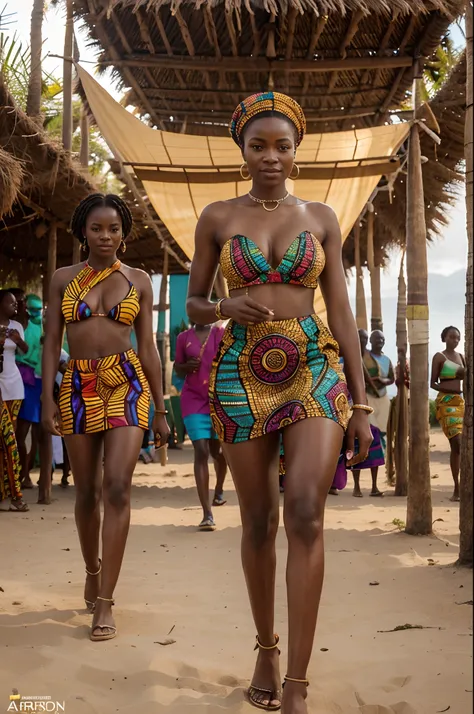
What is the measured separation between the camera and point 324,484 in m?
2.65

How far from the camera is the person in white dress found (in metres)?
7.73

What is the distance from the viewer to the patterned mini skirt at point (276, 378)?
2801 millimetres

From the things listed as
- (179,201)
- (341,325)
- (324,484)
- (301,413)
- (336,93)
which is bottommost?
(324,484)

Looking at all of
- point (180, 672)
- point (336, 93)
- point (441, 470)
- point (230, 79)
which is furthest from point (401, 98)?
point (180, 672)

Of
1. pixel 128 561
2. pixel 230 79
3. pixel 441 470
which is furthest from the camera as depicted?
pixel 441 470

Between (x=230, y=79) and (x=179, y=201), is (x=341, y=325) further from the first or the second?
(x=230, y=79)

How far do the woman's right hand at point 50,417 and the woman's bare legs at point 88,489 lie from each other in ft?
0.25

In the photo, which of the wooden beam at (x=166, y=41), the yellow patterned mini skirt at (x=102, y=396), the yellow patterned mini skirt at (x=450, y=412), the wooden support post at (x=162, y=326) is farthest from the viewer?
the wooden support post at (x=162, y=326)

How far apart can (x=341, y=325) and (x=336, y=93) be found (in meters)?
7.64

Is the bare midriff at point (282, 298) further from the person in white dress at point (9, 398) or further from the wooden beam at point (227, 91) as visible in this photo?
the wooden beam at point (227, 91)

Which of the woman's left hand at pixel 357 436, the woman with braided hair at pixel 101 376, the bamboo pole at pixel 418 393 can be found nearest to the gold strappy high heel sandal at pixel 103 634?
the woman with braided hair at pixel 101 376

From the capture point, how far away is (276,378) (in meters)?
2.85

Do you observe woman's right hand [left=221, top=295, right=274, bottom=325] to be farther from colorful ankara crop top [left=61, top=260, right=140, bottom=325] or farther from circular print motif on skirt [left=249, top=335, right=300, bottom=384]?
colorful ankara crop top [left=61, top=260, right=140, bottom=325]

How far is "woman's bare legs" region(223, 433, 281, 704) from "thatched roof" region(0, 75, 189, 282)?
5.02 m
